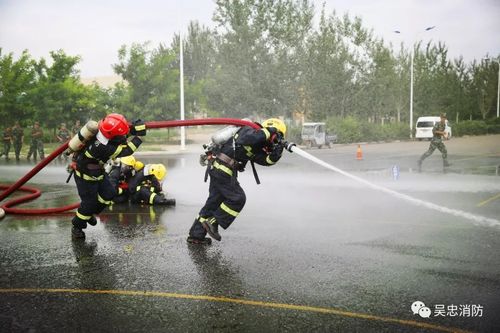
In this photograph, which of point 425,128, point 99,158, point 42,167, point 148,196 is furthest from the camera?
point 425,128

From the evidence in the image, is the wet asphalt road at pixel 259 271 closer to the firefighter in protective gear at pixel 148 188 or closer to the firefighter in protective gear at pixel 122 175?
the firefighter in protective gear at pixel 148 188

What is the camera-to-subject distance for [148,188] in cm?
877

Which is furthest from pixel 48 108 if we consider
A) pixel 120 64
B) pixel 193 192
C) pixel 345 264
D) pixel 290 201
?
pixel 345 264

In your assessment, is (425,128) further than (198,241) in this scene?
Yes

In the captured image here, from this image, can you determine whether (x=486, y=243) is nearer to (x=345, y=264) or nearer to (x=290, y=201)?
(x=345, y=264)

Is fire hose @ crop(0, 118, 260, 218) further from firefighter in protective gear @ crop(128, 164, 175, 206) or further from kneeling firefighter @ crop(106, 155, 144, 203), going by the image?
firefighter in protective gear @ crop(128, 164, 175, 206)

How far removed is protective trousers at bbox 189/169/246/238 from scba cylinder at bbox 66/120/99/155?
146 cm

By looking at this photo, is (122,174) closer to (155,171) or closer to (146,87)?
(155,171)

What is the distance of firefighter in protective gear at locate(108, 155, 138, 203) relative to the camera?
28.7 feet

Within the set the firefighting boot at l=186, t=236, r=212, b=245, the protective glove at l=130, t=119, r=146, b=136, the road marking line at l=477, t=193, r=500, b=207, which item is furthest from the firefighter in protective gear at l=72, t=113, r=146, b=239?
the road marking line at l=477, t=193, r=500, b=207

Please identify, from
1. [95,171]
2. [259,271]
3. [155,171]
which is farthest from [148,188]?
[259,271]

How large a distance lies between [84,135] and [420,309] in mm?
4089

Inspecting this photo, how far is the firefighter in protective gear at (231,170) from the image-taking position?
18.3 feet

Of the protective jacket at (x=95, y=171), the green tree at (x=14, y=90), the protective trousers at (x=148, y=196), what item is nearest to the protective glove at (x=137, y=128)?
the protective jacket at (x=95, y=171)
